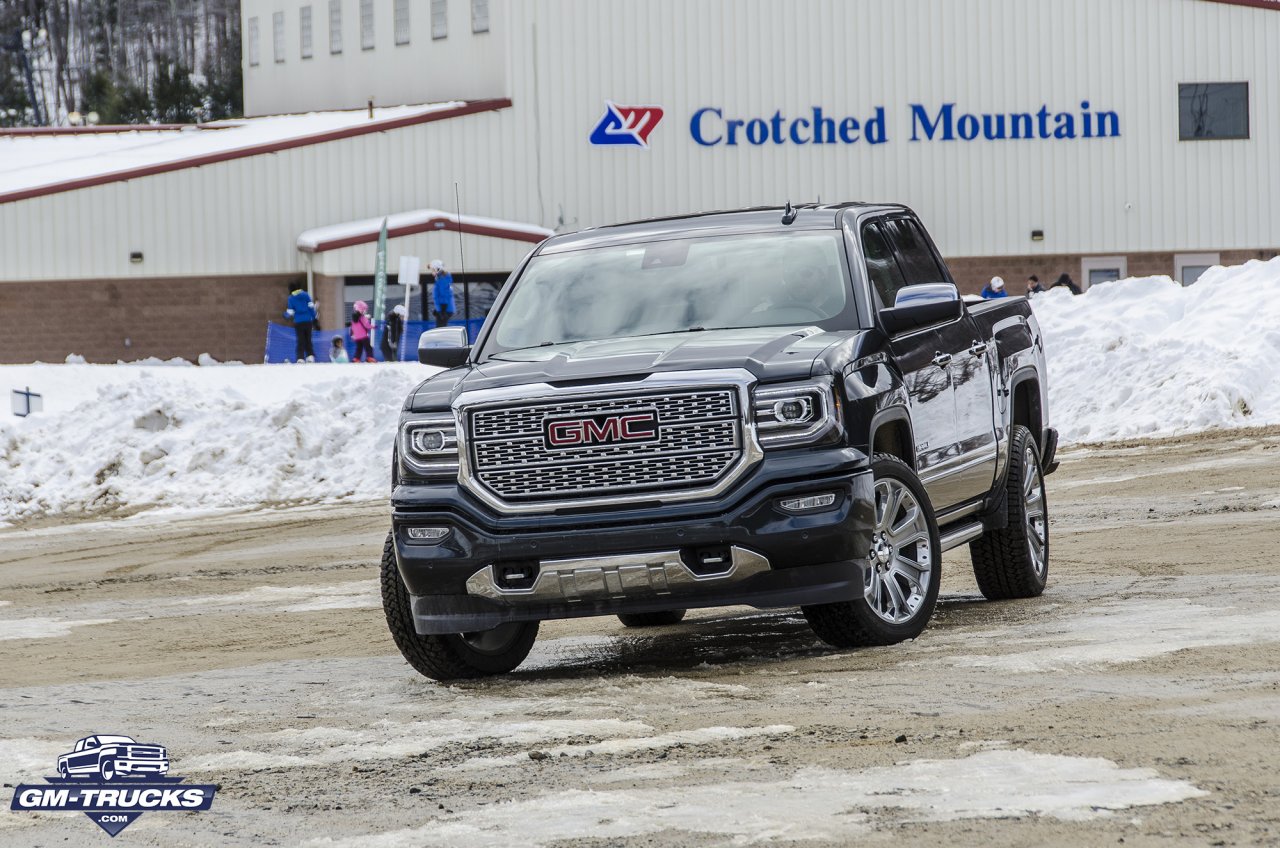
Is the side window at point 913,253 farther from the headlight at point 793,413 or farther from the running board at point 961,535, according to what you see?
the headlight at point 793,413

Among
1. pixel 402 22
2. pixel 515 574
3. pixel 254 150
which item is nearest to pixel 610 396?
pixel 515 574

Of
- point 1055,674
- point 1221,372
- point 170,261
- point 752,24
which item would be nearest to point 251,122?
point 170,261

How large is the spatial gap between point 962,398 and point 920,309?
1148 millimetres

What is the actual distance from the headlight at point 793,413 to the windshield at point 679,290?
894 millimetres

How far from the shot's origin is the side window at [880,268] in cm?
904

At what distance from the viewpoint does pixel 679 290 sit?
891 centimetres

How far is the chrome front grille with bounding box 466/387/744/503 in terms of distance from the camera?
772 cm

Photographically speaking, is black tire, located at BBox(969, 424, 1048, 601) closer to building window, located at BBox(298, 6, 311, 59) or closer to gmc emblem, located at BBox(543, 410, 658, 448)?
gmc emblem, located at BBox(543, 410, 658, 448)

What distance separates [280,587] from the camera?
13.5m

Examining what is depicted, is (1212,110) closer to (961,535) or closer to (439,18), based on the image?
(439,18)

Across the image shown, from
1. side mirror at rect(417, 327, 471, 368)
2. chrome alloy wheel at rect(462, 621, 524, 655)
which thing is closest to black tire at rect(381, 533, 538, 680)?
chrome alloy wheel at rect(462, 621, 524, 655)

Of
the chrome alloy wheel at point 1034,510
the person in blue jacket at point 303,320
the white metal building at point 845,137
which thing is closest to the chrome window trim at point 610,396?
the chrome alloy wheel at point 1034,510

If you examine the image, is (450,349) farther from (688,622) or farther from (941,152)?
(941,152)

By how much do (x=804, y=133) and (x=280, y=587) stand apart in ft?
104
